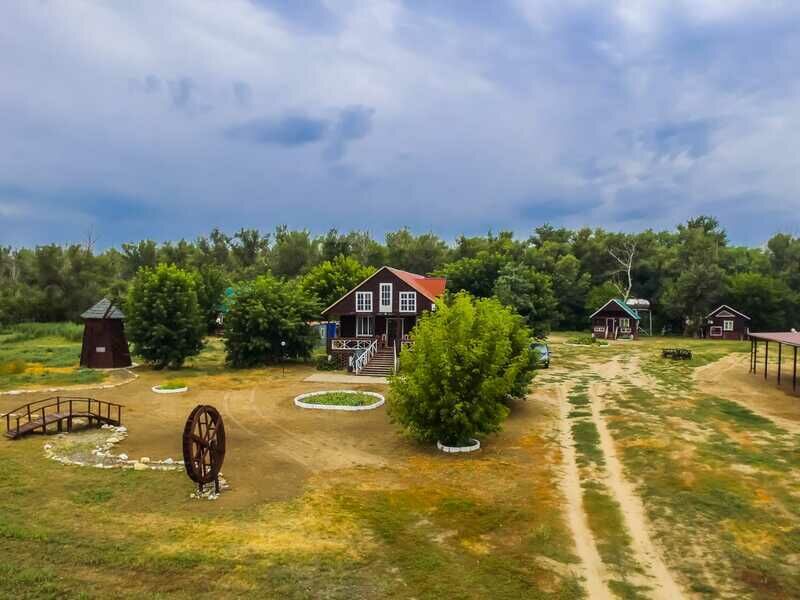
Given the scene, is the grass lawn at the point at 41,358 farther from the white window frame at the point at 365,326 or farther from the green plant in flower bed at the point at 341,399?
the white window frame at the point at 365,326

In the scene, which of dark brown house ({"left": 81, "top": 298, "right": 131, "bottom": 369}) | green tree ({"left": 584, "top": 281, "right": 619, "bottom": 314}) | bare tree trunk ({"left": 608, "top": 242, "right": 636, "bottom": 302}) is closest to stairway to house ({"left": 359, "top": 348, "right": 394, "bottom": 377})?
dark brown house ({"left": 81, "top": 298, "right": 131, "bottom": 369})

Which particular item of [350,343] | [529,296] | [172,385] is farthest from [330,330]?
[529,296]

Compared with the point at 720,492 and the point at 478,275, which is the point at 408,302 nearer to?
the point at 478,275

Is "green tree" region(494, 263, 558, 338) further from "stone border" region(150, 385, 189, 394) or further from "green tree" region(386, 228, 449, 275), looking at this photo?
"green tree" region(386, 228, 449, 275)

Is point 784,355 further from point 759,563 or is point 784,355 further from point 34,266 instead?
point 34,266

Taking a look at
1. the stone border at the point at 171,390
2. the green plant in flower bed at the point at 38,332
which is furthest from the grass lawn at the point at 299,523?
the green plant in flower bed at the point at 38,332

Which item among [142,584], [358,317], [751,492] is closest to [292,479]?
[142,584]
